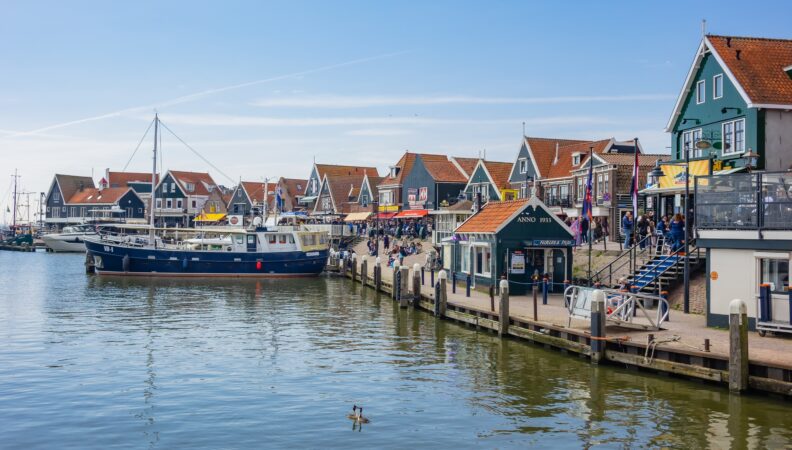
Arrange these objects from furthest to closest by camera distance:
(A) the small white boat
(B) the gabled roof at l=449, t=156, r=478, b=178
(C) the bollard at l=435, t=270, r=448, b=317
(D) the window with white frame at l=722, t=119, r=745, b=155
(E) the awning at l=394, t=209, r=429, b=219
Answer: (A) the small white boat
(B) the gabled roof at l=449, t=156, r=478, b=178
(E) the awning at l=394, t=209, r=429, b=219
(D) the window with white frame at l=722, t=119, r=745, b=155
(C) the bollard at l=435, t=270, r=448, b=317

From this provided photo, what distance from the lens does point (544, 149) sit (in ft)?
218

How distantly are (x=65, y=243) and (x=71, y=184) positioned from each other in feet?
124

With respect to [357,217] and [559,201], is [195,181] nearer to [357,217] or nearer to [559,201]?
[357,217]

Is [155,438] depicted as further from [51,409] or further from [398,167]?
[398,167]

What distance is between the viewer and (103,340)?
27047mm

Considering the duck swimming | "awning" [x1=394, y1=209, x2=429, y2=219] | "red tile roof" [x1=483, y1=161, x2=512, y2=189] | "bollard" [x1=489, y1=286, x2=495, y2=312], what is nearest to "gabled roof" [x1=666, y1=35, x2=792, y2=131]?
"bollard" [x1=489, y1=286, x2=495, y2=312]

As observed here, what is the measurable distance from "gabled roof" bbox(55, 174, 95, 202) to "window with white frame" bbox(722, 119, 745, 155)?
11818cm

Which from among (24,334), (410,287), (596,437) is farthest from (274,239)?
(596,437)

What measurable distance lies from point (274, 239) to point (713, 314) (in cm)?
3976

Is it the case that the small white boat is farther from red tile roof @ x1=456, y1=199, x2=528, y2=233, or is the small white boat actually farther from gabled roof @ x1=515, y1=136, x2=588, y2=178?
red tile roof @ x1=456, y1=199, x2=528, y2=233

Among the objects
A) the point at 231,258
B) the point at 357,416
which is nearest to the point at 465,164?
the point at 231,258

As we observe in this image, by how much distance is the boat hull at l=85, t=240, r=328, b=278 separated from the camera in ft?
184

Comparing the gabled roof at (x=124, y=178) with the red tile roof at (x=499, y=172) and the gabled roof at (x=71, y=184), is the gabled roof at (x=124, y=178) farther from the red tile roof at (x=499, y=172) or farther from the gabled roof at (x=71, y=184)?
the red tile roof at (x=499, y=172)

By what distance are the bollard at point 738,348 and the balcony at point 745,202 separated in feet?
16.7
